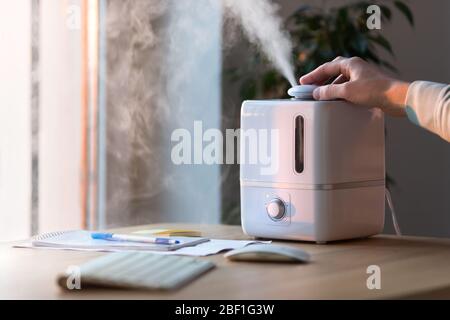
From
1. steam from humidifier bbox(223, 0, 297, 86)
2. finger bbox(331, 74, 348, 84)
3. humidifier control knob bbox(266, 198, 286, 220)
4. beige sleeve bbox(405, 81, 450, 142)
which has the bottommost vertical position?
humidifier control knob bbox(266, 198, 286, 220)

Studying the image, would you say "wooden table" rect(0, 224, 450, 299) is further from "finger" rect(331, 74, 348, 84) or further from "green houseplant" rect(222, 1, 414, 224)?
"green houseplant" rect(222, 1, 414, 224)

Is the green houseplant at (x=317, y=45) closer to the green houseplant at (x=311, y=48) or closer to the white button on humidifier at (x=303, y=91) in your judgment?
the green houseplant at (x=311, y=48)

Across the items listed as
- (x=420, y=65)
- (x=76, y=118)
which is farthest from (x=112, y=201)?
(x=420, y=65)

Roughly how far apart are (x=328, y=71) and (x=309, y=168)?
0.27 m

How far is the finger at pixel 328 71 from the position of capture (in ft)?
5.92

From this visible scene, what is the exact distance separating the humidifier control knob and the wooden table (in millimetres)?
60

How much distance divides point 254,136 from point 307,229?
0.22 m

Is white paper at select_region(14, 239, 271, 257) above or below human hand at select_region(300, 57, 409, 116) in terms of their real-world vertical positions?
below

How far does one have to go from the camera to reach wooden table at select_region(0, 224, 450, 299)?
119cm

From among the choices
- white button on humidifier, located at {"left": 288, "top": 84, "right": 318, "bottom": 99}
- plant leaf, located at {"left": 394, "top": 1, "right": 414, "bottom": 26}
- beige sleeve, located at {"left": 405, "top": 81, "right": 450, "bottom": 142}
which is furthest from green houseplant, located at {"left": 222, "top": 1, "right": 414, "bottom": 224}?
beige sleeve, located at {"left": 405, "top": 81, "right": 450, "bottom": 142}

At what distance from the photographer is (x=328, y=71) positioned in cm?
185

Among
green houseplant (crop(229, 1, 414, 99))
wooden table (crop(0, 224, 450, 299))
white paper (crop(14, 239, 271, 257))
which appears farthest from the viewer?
green houseplant (crop(229, 1, 414, 99))

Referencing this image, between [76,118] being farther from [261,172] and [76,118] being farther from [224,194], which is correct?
[261,172]

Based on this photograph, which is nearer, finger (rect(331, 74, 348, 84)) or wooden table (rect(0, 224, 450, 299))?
wooden table (rect(0, 224, 450, 299))
